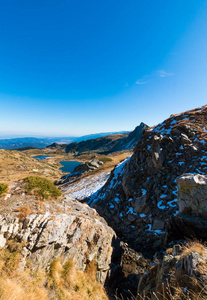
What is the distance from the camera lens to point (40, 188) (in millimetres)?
11938

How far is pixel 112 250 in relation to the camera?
12.4m

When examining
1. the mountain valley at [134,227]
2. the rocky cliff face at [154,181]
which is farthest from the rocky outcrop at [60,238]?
the rocky cliff face at [154,181]

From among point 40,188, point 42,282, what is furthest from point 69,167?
point 42,282

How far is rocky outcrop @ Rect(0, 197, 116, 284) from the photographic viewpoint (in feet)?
25.3

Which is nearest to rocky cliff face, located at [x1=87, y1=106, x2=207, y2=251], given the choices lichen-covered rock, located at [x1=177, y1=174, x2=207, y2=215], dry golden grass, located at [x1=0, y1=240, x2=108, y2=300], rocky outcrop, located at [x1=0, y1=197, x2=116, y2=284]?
lichen-covered rock, located at [x1=177, y1=174, x2=207, y2=215]

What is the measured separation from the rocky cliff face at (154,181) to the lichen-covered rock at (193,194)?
15.8ft

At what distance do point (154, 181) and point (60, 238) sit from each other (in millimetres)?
14455

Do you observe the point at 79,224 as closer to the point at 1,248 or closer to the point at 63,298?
the point at 63,298

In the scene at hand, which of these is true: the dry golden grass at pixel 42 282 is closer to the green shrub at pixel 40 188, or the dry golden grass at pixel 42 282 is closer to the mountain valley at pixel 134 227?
the mountain valley at pixel 134 227

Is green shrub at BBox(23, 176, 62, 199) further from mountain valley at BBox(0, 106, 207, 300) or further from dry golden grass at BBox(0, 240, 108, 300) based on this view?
dry golden grass at BBox(0, 240, 108, 300)

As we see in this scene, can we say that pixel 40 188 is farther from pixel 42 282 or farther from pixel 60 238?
pixel 42 282

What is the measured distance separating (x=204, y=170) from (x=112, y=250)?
48.2 ft

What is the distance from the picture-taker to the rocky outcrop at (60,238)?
303 inches

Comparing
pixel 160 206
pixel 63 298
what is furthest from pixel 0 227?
pixel 160 206
